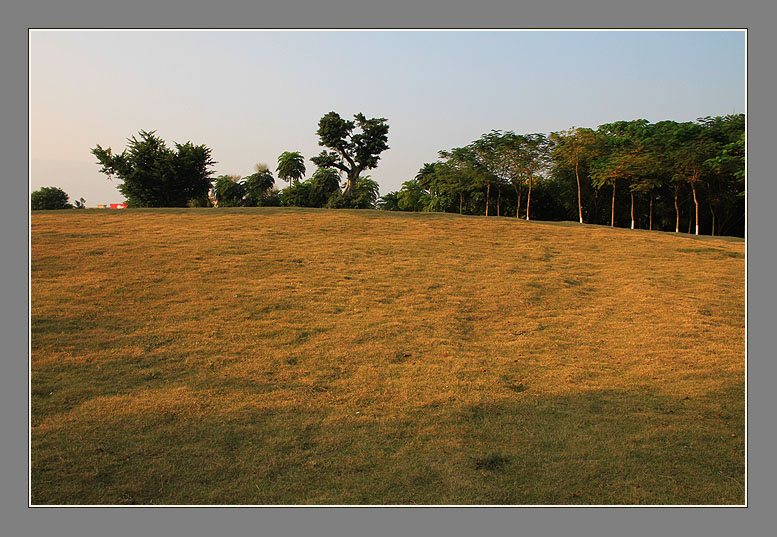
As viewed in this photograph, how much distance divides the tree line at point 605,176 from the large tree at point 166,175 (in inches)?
263

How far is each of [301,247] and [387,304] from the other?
3.44 metres

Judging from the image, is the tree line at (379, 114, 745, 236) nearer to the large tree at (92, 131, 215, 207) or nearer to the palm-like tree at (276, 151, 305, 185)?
the palm-like tree at (276, 151, 305, 185)

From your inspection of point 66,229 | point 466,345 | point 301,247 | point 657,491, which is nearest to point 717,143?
point 301,247

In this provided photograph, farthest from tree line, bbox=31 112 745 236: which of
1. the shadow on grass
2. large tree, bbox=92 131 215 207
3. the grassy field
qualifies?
the shadow on grass

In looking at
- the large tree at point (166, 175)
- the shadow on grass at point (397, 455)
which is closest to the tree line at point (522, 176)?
the large tree at point (166, 175)

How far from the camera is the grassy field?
3.21 metres

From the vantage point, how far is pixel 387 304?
650 centimetres

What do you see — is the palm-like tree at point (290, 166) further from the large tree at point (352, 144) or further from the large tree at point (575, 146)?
the large tree at point (575, 146)

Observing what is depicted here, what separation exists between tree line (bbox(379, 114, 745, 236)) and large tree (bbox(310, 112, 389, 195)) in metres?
1.82

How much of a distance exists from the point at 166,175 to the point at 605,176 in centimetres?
1400

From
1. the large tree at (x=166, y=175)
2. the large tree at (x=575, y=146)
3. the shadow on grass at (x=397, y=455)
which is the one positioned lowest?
the shadow on grass at (x=397, y=455)

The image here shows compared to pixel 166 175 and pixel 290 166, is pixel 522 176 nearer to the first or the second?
pixel 290 166

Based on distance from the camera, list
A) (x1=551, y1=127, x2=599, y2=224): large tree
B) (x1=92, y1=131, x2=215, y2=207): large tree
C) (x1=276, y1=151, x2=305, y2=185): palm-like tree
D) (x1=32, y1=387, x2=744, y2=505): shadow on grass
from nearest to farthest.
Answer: (x1=32, y1=387, x2=744, y2=505): shadow on grass → (x1=92, y1=131, x2=215, y2=207): large tree → (x1=276, y1=151, x2=305, y2=185): palm-like tree → (x1=551, y1=127, x2=599, y2=224): large tree

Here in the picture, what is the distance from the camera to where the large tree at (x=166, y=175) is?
15250 mm
